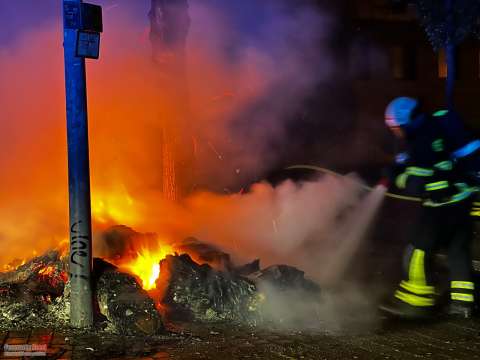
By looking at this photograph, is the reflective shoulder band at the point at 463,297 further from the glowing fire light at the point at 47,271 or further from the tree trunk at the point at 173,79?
the tree trunk at the point at 173,79

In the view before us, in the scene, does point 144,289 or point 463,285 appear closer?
point 463,285

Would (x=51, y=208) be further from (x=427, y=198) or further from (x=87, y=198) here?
(x=427, y=198)

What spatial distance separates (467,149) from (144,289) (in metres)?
2.98

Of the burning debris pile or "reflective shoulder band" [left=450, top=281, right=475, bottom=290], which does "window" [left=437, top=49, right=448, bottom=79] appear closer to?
the burning debris pile

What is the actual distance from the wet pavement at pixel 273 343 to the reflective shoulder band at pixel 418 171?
4.12 feet

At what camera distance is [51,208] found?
7.35 meters

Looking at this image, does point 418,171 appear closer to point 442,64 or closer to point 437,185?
point 437,185

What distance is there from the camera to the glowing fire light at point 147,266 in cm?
605

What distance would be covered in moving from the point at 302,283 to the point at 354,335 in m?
0.97

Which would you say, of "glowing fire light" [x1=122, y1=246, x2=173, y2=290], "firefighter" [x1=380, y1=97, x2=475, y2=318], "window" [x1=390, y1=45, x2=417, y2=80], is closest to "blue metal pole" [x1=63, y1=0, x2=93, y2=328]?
"glowing fire light" [x1=122, y1=246, x2=173, y2=290]

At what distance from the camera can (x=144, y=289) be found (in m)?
5.64

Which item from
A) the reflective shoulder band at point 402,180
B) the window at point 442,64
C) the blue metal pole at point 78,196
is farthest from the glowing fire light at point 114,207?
the window at point 442,64
